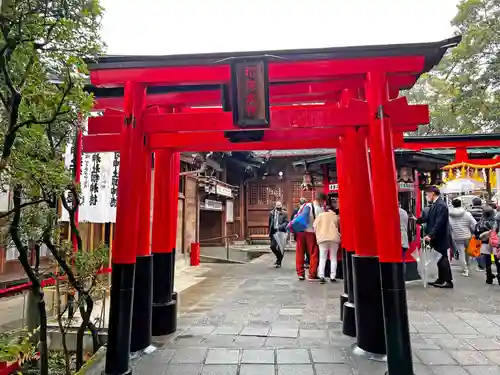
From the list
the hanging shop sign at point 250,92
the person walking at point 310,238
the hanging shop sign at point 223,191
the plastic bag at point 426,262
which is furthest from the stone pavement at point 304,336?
the hanging shop sign at point 223,191

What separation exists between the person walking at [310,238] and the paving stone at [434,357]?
179 inches

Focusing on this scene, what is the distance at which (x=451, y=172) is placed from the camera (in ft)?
39.1

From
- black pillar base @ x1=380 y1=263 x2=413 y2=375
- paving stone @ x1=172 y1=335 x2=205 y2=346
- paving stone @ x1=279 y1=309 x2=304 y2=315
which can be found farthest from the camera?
paving stone @ x1=279 y1=309 x2=304 y2=315

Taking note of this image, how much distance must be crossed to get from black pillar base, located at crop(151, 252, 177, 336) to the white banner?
197cm

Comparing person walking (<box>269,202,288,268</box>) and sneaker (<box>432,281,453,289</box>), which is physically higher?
person walking (<box>269,202,288,268</box>)

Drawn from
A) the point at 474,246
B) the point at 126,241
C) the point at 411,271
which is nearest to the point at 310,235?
the point at 411,271

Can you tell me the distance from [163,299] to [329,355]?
2.26m

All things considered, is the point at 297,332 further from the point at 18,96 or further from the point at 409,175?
the point at 409,175

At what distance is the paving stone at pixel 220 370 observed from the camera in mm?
3410

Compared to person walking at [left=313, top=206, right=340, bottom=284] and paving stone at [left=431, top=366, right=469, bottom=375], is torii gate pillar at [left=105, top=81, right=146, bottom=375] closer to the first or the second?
paving stone at [left=431, top=366, right=469, bottom=375]

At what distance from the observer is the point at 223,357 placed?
3.77 m

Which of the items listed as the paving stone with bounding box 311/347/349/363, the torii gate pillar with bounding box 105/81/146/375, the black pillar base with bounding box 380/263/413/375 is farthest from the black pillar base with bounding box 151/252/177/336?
the black pillar base with bounding box 380/263/413/375

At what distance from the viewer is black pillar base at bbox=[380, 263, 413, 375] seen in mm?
3104

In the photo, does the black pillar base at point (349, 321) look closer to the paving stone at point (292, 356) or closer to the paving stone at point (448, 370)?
the paving stone at point (292, 356)
